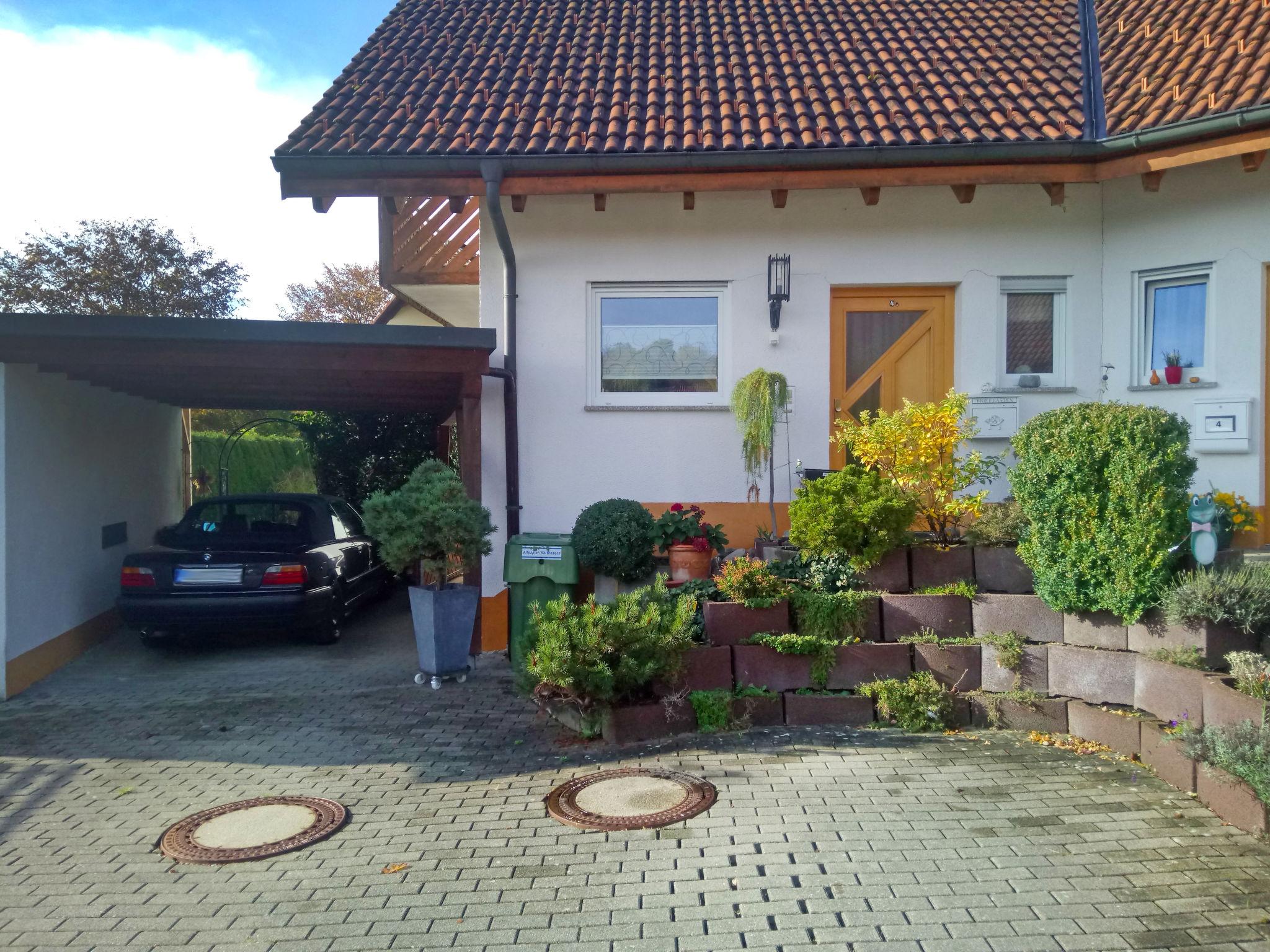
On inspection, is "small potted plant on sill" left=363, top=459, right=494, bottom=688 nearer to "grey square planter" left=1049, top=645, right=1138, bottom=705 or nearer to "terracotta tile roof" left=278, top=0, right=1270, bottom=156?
"terracotta tile roof" left=278, top=0, right=1270, bottom=156

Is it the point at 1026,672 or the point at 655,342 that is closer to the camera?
the point at 1026,672

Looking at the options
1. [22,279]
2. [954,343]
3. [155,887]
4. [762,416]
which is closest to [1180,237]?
[954,343]

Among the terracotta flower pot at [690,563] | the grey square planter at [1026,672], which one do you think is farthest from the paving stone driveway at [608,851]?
the terracotta flower pot at [690,563]

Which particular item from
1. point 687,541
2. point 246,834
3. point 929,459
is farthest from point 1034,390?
point 246,834

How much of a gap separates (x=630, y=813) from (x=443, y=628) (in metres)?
3.12

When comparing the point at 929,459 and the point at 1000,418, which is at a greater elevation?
the point at 1000,418

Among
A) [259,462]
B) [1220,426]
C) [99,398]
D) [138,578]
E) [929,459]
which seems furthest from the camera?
[259,462]

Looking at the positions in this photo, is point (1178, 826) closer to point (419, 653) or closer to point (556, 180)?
point (419, 653)

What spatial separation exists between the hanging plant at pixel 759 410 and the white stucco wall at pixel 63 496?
585 cm

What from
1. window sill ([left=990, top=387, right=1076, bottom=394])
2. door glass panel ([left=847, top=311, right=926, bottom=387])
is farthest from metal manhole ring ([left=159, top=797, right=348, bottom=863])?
window sill ([left=990, top=387, right=1076, bottom=394])

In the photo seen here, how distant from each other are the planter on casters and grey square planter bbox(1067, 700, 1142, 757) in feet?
14.3

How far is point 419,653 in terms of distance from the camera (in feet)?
25.1

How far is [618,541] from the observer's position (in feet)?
24.0

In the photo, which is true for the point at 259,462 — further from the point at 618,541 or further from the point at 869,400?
the point at 869,400
